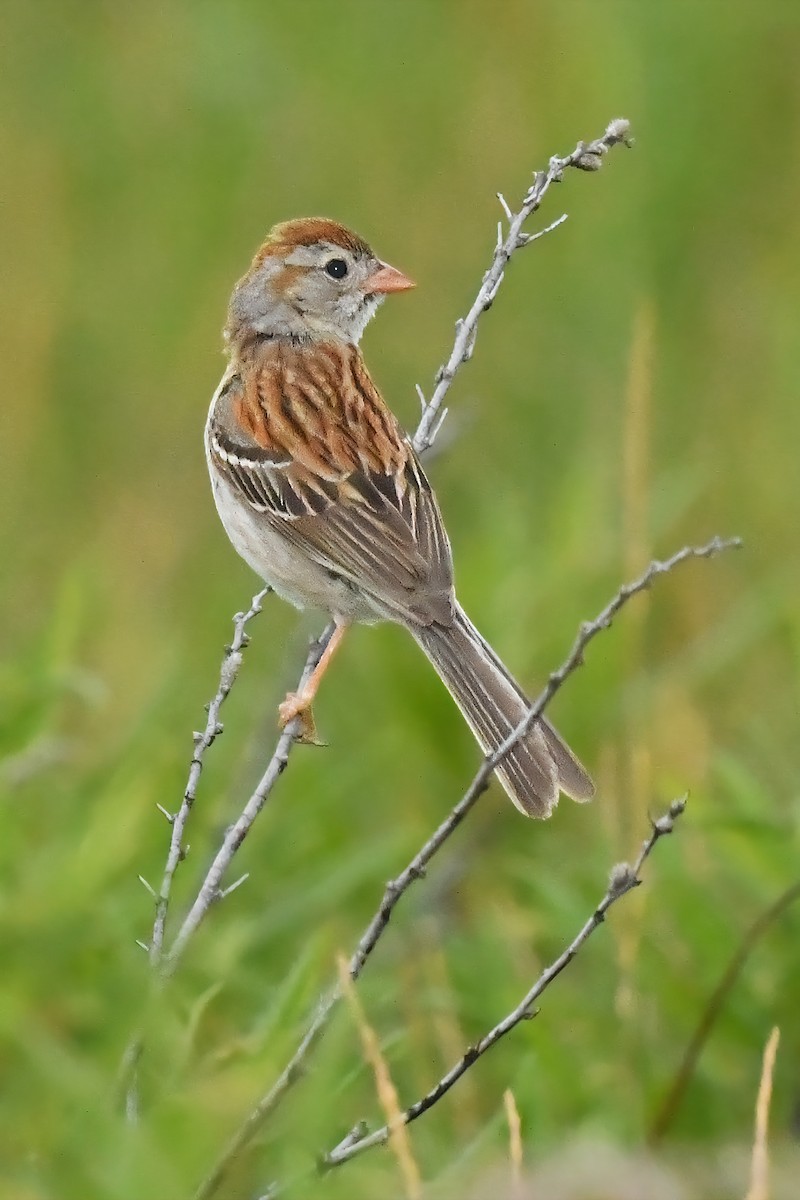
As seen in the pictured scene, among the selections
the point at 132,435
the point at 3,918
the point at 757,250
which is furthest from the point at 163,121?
the point at 3,918

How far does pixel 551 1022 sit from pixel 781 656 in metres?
3.24

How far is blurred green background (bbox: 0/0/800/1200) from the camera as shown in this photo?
334 cm

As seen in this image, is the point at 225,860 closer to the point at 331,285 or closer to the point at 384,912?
the point at 384,912

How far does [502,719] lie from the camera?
4.55 metres

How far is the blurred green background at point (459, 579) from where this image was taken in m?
3.34

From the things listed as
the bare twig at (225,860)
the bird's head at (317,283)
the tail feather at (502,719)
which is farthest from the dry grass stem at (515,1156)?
the bird's head at (317,283)

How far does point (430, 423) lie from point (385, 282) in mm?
1283

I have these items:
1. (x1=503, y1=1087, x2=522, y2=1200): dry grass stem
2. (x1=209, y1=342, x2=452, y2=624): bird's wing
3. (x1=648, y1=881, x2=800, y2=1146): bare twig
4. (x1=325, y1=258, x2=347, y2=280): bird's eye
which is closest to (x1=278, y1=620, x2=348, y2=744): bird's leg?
(x1=209, y1=342, x2=452, y2=624): bird's wing

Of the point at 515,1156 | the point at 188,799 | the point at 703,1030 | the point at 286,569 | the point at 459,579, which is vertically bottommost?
the point at 515,1156

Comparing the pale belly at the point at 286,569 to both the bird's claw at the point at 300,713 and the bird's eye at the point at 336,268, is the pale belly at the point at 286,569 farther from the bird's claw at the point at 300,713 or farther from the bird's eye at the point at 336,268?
the bird's eye at the point at 336,268

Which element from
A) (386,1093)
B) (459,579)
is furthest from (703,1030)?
(459,579)

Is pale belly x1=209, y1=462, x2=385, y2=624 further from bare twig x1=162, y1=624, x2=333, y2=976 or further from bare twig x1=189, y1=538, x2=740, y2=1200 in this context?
bare twig x1=189, y1=538, x2=740, y2=1200

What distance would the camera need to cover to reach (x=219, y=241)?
9.19 meters

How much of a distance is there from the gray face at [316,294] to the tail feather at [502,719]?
1.30 meters
